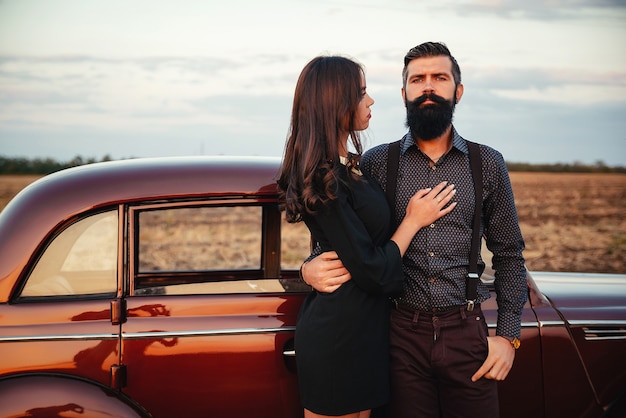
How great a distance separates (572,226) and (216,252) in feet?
35.4

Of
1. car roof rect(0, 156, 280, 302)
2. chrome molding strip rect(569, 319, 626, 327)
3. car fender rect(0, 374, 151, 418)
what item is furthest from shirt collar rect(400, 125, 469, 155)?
car fender rect(0, 374, 151, 418)

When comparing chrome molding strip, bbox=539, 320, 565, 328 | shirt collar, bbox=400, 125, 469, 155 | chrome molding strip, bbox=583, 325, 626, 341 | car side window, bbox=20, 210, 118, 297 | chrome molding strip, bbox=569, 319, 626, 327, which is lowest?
chrome molding strip, bbox=583, 325, 626, 341

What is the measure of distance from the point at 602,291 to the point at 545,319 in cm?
65

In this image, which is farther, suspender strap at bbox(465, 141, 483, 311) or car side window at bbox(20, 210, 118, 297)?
car side window at bbox(20, 210, 118, 297)

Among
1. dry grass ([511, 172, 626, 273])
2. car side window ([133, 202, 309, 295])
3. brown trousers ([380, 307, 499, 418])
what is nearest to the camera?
brown trousers ([380, 307, 499, 418])

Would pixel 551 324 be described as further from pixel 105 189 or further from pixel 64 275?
pixel 64 275

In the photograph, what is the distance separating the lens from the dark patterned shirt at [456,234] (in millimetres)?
2652

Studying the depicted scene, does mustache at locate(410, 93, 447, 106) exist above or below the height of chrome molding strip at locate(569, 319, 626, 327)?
above

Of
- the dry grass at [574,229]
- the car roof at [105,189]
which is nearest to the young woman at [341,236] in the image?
the car roof at [105,189]

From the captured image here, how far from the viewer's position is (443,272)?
265 cm

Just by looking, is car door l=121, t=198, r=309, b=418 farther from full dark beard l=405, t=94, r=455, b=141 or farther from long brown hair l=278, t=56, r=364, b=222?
full dark beard l=405, t=94, r=455, b=141

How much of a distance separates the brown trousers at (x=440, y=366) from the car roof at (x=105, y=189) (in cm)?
95

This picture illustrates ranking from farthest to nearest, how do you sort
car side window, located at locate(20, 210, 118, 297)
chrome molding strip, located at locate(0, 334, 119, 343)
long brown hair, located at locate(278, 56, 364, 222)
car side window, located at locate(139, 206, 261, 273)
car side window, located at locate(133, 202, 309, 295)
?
car side window, located at locate(139, 206, 261, 273) < car side window, located at locate(133, 202, 309, 295) < car side window, located at locate(20, 210, 118, 297) < chrome molding strip, located at locate(0, 334, 119, 343) < long brown hair, located at locate(278, 56, 364, 222)

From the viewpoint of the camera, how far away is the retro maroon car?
108 inches
